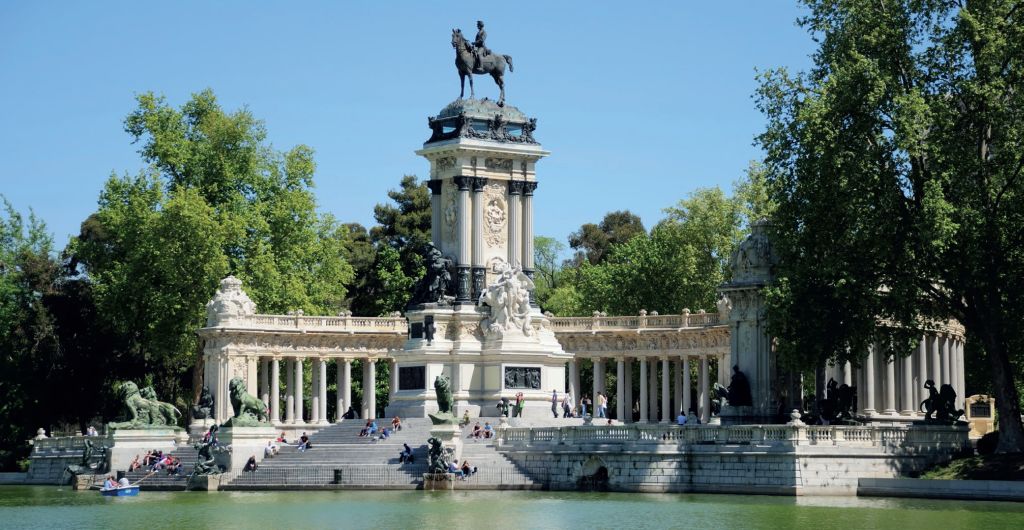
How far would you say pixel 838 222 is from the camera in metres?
58.2

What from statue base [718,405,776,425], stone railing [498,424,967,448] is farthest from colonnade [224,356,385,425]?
stone railing [498,424,967,448]

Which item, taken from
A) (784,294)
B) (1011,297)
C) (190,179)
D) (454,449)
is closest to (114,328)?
(190,179)

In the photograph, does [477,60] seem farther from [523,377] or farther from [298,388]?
[298,388]

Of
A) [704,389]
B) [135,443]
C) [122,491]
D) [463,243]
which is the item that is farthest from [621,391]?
[122,491]

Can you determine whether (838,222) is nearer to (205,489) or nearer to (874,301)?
(874,301)

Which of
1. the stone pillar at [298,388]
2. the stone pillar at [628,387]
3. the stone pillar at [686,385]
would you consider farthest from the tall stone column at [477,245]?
the stone pillar at [298,388]

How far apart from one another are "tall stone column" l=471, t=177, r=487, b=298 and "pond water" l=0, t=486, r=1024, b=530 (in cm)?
1385

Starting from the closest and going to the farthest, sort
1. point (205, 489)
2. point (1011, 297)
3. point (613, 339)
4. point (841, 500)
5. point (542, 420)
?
point (841, 500), point (1011, 297), point (205, 489), point (542, 420), point (613, 339)

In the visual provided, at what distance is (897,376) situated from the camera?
73125 millimetres

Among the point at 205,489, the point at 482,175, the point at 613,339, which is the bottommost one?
the point at 205,489

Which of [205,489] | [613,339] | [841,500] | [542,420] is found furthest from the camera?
[613,339]

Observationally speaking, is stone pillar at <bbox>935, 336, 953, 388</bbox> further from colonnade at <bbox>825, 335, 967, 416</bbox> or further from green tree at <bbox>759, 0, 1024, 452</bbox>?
green tree at <bbox>759, 0, 1024, 452</bbox>

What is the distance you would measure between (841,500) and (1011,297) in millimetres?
9597

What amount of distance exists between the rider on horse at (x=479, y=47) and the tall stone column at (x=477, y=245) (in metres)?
4.87
